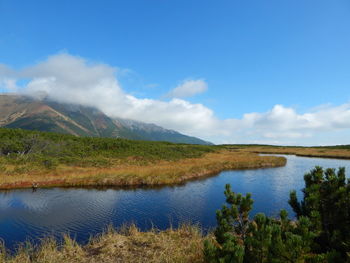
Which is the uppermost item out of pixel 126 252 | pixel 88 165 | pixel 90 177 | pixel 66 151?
pixel 66 151

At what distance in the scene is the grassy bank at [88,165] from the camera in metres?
34.4

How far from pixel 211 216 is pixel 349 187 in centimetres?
1597

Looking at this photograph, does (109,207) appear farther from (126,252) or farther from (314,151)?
(314,151)

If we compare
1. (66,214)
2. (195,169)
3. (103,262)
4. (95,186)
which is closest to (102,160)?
(95,186)

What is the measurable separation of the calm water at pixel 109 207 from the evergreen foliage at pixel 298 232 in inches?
417

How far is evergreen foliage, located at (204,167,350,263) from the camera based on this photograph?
16.0 ft

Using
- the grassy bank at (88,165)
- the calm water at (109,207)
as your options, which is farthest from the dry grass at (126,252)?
the grassy bank at (88,165)

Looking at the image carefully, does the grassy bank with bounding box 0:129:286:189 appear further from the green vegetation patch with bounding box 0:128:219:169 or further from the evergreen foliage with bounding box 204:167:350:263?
the evergreen foliage with bounding box 204:167:350:263

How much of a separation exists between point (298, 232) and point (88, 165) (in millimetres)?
43685

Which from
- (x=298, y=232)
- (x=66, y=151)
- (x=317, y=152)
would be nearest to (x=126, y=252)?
(x=298, y=232)

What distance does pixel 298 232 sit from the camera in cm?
528

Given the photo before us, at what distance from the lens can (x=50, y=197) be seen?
27.5 m

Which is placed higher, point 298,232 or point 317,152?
point 317,152

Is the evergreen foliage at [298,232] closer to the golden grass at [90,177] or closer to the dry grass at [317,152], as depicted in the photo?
the golden grass at [90,177]
